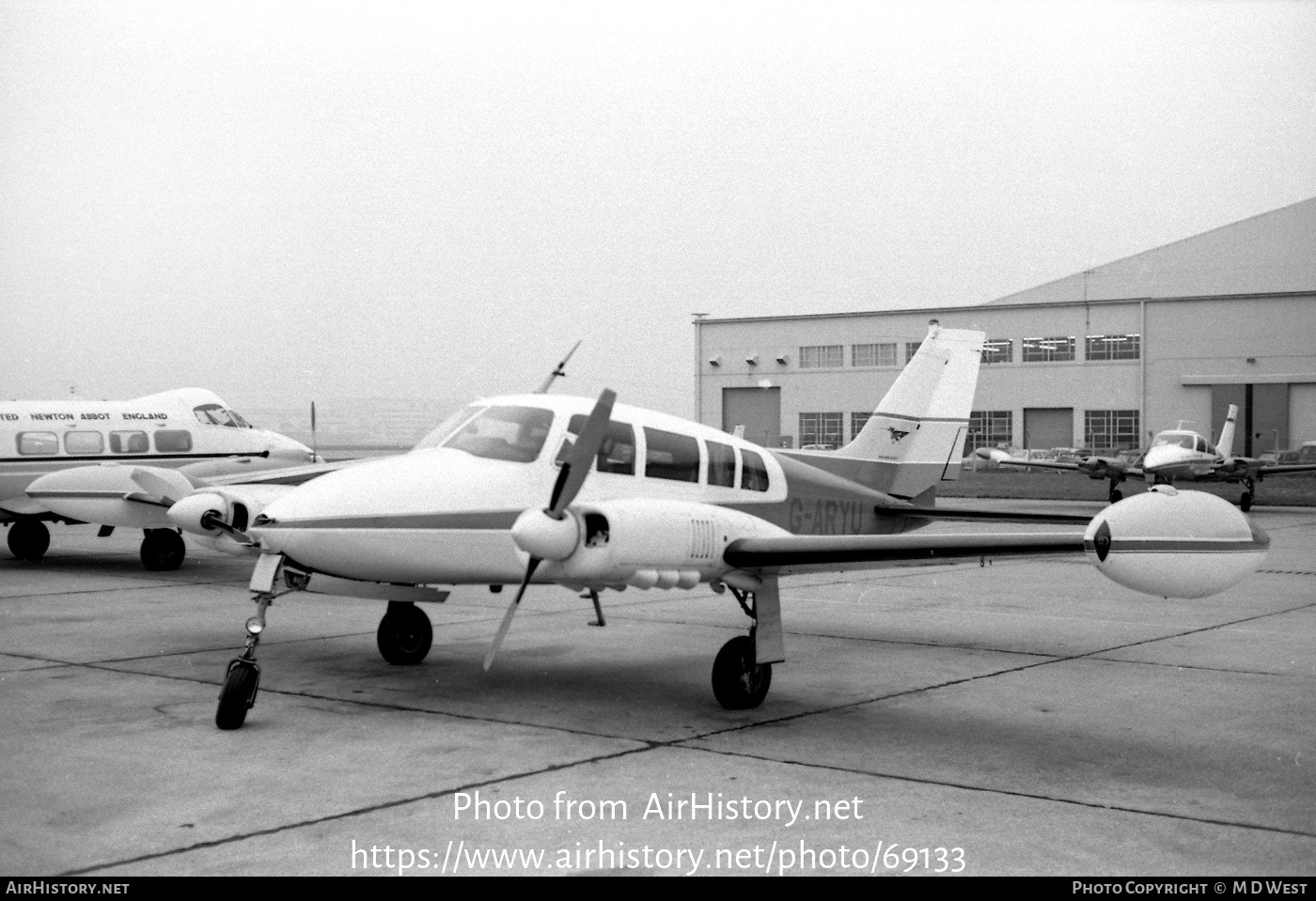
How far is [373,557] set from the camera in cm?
857

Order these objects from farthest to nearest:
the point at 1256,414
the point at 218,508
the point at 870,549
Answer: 1. the point at 1256,414
2. the point at 218,508
3. the point at 870,549

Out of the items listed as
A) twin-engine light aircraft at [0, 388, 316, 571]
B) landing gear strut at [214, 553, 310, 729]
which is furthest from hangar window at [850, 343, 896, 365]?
landing gear strut at [214, 553, 310, 729]

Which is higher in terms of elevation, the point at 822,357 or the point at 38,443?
the point at 822,357

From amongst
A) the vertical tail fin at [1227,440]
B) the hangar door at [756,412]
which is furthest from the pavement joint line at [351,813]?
the hangar door at [756,412]

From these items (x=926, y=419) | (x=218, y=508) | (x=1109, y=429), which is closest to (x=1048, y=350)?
(x=1109, y=429)

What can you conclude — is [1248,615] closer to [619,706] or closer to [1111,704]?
[1111,704]

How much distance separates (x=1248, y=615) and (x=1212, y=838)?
8.94m

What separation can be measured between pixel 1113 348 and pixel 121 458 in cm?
4833

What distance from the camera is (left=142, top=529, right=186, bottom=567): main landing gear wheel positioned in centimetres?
1873

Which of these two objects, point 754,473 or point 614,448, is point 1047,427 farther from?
point 614,448

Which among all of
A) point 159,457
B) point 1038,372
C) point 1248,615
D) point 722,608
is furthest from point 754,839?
point 1038,372

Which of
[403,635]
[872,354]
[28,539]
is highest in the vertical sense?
[872,354]

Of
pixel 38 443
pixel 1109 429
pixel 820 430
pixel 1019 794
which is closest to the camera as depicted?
pixel 1019 794

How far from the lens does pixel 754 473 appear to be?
10312 millimetres
